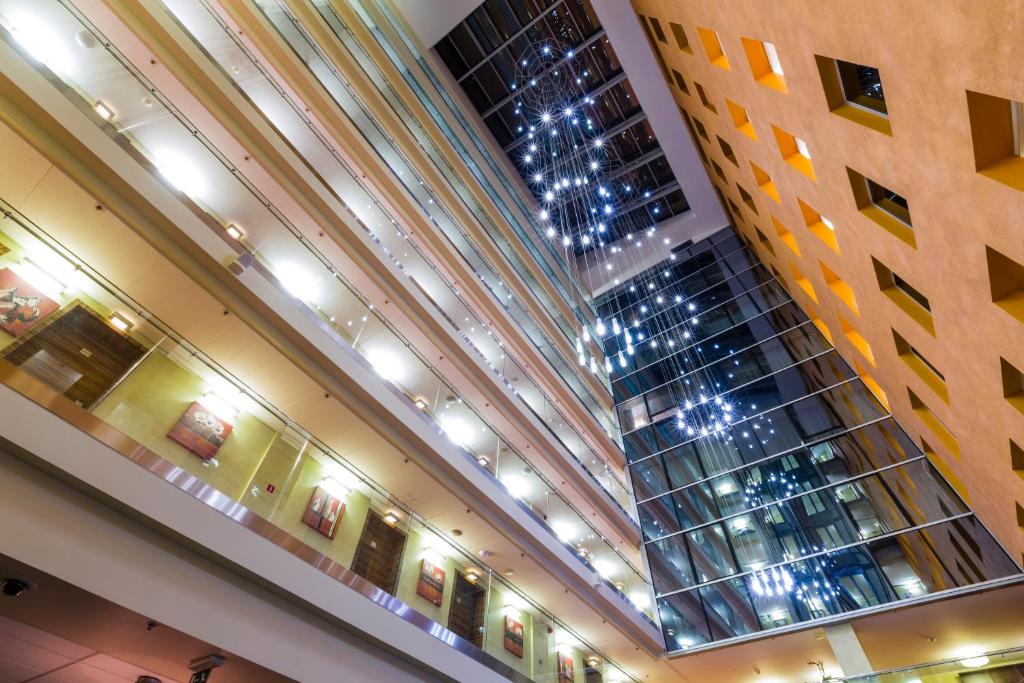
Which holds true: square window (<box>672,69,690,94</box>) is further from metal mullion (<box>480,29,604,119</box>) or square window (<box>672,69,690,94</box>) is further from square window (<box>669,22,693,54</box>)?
metal mullion (<box>480,29,604,119</box>)

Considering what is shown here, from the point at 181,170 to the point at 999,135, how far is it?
976cm

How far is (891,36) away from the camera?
501 centimetres

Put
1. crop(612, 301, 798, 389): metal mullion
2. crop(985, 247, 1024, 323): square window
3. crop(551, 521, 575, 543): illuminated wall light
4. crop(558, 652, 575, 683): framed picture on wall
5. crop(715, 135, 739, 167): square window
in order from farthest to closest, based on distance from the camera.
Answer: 1. crop(612, 301, 798, 389): metal mullion
2. crop(715, 135, 739, 167): square window
3. crop(551, 521, 575, 543): illuminated wall light
4. crop(558, 652, 575, 683): framed picture on wall
5. crop(985, 247, 1024, 323): square window

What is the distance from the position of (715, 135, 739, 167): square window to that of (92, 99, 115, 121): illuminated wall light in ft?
40.5

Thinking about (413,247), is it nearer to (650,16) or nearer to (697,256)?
(650,16)

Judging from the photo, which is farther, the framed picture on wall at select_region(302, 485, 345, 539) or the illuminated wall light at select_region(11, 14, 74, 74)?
the framed picture on wall at select_region(302, 485, 345, 539)

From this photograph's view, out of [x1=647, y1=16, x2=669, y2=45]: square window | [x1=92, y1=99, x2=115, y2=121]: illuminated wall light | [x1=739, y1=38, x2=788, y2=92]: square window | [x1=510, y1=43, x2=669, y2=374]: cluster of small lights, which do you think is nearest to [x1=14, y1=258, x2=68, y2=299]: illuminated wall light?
[x1=92, y1=99, x2=115, y2=121]: illuminated wall light

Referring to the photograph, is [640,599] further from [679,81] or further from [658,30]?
[658,30]

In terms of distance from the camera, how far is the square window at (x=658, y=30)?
14.2 m

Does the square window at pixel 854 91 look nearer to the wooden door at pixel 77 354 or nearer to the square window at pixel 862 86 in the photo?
the square window at pixel 862 86

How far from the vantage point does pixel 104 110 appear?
6355 mm

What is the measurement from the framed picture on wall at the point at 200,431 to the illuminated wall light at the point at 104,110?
3683 millimetres

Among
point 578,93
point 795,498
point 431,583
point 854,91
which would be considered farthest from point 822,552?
point 578,93

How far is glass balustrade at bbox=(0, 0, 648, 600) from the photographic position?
6336 millimetres
